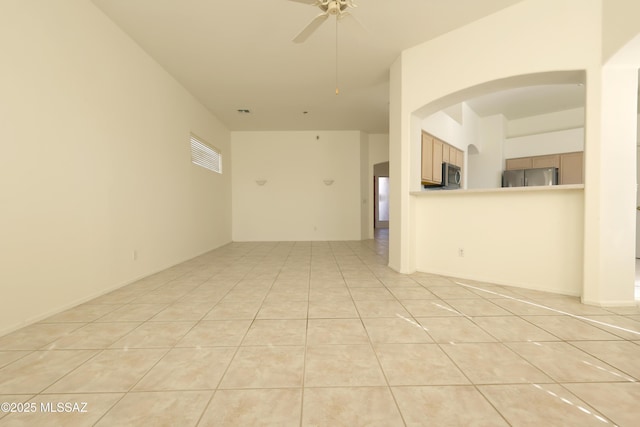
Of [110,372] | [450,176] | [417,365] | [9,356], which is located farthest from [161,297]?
[450,176]

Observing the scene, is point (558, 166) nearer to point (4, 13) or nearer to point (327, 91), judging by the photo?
point (327, 91)

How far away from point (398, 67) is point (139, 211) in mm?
4000

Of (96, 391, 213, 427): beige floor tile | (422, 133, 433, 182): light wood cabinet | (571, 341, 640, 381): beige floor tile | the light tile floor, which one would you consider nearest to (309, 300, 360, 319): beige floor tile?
the light tile floor

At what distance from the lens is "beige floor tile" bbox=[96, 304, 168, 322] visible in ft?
7.54

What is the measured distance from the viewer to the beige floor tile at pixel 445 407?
1.17 m

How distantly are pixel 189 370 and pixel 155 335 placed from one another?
629 millimetres

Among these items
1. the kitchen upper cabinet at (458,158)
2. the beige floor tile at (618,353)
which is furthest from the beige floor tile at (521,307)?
the kitchen upper cabinet at (458,158)

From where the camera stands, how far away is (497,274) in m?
3.21

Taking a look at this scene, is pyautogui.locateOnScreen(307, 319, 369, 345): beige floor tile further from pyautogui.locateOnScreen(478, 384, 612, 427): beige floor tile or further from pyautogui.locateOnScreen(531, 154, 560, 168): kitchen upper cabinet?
pyautogui.locateOnScreen(531, 154, 560, 168): kitchen upper cabinet

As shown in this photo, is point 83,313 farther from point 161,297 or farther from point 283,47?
point 283,47

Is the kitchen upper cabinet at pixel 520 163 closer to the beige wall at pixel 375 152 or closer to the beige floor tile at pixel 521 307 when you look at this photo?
the beige wall at pixel 375 152

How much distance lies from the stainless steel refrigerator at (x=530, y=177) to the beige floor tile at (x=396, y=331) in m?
6.37

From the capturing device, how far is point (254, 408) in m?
1.26

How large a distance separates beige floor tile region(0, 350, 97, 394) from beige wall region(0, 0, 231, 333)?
2.14ft
